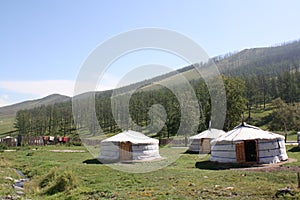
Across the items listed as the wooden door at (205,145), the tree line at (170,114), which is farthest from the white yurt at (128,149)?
the wooden door at (205,145)

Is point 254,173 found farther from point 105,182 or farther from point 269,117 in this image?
point 269,117

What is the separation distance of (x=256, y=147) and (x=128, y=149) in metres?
7.97

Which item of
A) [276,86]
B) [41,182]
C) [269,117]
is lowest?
[41,182]

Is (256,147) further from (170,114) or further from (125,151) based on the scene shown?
(170,114)

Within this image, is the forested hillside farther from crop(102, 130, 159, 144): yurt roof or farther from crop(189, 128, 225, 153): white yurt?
crop(102, 130, 159, 144): yurt roof

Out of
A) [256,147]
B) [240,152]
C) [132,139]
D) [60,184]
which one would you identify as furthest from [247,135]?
[60,184]

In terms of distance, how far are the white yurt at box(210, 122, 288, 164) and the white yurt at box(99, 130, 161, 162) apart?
4952mm

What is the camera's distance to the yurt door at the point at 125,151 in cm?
2014

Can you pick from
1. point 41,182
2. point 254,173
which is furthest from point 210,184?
point 41,182

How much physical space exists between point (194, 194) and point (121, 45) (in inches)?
347

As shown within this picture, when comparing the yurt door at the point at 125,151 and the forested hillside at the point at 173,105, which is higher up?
the forested hillside at the point at 173,105

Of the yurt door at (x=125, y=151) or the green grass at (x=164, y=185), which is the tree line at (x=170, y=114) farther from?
the green grass at (x=164, y=185)

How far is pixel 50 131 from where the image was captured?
8300 centimetres

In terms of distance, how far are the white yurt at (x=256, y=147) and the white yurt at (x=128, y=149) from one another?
16.2 ft
